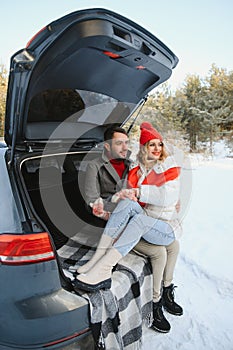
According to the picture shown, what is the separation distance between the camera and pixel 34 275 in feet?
4.27

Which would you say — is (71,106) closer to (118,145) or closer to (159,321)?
(118,145)

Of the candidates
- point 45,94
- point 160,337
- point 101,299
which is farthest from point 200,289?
point 45,94

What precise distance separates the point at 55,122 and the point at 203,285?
1890 mm

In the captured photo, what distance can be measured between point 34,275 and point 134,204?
863 mm

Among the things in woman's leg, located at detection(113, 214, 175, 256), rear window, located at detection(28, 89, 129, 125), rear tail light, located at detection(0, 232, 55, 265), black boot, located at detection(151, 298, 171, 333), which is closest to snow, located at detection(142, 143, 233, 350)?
black boot, located at detection(151, 298, 171, 333)

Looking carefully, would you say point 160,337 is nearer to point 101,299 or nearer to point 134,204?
point 101,299

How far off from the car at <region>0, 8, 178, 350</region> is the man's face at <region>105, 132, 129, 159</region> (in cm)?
30

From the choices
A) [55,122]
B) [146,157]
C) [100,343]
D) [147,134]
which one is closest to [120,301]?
[100,343]

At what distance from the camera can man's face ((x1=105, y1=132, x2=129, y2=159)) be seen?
7.93ft

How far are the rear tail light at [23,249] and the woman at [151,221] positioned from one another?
0.38 m

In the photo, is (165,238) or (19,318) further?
→ (165,238)

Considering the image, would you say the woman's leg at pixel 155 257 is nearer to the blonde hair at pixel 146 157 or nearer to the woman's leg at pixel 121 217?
the woman's leg at pixel 121 217

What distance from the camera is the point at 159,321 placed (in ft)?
6.65

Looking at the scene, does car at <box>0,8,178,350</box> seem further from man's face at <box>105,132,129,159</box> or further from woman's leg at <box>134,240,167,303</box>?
woman's leg at <box>134,240,167,303</box>
